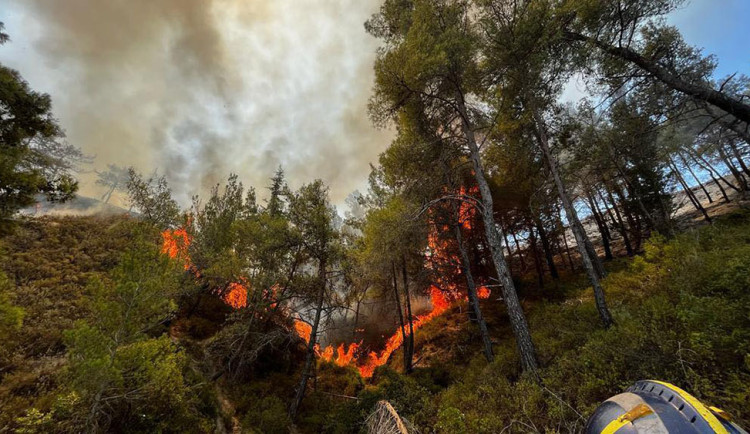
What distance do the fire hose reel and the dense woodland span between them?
2.45 meters

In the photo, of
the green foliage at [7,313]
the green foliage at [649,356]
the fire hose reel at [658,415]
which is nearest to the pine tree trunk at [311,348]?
the green foliage at [649,356]

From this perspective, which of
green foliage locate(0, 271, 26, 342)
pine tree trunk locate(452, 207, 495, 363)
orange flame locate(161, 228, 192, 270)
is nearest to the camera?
green foliage locate(0, 271, 26, 342)

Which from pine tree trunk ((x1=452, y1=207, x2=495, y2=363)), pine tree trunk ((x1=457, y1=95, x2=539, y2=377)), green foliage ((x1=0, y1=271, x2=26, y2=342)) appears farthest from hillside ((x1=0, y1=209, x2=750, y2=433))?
green foliage ((x1=0, y1=271, x2=26, y2=342))

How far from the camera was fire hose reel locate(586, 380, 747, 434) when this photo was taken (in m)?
1.80

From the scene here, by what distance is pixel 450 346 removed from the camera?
49.7ft

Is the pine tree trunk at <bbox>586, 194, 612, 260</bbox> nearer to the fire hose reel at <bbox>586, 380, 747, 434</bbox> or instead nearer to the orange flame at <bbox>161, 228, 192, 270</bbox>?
the fire hose reel at <bbox>586, 380, 747, 434</bbox>

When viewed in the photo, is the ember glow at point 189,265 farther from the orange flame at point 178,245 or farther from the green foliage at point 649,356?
the green foliage at point 649,356

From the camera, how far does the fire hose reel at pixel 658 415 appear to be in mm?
1796

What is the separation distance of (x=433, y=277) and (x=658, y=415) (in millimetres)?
15033

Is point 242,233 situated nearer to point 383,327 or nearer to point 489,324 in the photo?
point 489,324

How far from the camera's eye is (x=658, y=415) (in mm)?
2012

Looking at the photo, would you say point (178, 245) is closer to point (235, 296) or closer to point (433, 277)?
point (235, 296)

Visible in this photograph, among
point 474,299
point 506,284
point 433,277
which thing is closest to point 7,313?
point 506,284

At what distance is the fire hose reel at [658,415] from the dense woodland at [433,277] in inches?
96.3
